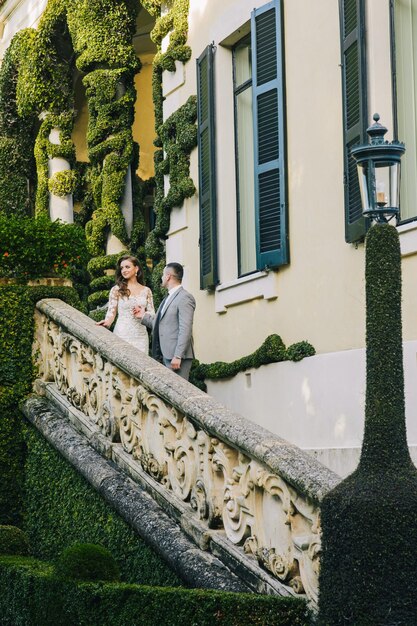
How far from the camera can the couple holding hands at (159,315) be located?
11.4 meters

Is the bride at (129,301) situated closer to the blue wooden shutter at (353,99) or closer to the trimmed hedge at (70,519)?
the trimmed hedge at (70,519)

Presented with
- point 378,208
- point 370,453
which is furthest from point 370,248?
point 370,453

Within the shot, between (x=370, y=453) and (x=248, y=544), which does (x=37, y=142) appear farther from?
(x=370, y=453)

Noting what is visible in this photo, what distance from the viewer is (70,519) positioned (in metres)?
9.70

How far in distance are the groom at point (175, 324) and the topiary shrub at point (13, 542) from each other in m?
2.07

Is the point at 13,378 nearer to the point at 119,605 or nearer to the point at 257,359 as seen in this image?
the point at 257,359

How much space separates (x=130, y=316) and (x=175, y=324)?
1.82 ft

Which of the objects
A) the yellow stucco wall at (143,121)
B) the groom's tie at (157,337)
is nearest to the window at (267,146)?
the groom's tie at (157,337)

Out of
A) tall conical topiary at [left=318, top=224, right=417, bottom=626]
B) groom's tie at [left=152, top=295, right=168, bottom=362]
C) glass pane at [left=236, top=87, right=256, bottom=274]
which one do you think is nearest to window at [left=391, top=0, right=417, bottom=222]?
groom's tie at [left=152, top=295, right=168, bottom=362]

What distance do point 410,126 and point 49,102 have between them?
1050 cm

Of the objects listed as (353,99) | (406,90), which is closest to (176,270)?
(353,99)

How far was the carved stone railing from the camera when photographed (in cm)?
683

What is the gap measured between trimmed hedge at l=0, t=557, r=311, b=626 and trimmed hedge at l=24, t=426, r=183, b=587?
1.58ft

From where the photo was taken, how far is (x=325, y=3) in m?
10.8
